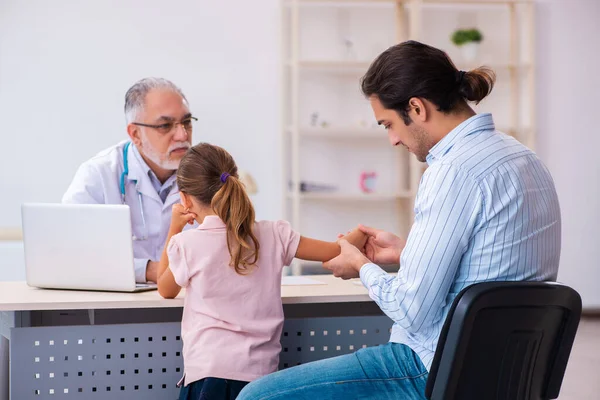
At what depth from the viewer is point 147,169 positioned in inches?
111

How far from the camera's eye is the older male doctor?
9.09 feet

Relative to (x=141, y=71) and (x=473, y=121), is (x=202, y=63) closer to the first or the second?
(x=141, y=71)

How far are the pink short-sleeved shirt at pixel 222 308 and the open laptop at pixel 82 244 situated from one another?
9.2 inches

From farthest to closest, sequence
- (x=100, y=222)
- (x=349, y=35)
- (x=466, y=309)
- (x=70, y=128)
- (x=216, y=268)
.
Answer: (x=349, y=35)
(x=70, y=128)
(x=100, y=222)
(x=216, y=268)
(x=466, y=309)

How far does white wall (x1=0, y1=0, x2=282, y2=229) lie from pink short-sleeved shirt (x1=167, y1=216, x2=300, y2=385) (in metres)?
3.25

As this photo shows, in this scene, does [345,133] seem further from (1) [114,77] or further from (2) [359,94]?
(1) [114,77]

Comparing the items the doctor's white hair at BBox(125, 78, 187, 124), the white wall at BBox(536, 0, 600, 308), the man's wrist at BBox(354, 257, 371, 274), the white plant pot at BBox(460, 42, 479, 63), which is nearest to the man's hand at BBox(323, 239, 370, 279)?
the man's wrist at BBox(354, 257, 371, 274)

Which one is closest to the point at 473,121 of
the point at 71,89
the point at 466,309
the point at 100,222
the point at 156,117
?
the point at 466,309

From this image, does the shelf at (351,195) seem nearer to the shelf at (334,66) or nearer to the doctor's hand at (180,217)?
the shelf at (334,66)

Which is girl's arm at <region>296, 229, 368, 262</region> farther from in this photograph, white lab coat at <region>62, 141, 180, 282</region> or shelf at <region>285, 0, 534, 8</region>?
shelf at <region>285, 0, 534, 8</region>

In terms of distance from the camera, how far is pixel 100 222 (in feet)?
6.93

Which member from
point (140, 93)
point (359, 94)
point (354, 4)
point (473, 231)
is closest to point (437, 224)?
point (473, 231)

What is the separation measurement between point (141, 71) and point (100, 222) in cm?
316

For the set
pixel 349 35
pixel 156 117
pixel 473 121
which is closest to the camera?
pixel 473 121
